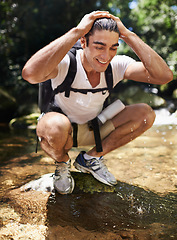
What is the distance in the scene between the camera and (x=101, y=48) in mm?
2111

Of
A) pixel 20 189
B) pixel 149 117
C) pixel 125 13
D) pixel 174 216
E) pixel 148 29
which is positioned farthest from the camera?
pixel 125 13

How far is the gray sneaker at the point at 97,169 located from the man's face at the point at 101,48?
932 mm

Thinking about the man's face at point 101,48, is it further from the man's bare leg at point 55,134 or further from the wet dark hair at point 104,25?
the man's bare leg at point 55,134

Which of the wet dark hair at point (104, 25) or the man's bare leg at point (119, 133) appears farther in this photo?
the man's bare leg at point (119, 133)

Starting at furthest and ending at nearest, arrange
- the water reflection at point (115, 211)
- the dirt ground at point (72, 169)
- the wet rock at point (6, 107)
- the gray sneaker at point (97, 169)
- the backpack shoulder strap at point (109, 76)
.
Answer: the wet rock at point (6, 107) → the gray sneaker at point (97, 169) → the backpack shoulder strap at point (109, 76) → the water reflection at point (115, 211) → the dirt ground at point (72, 169)

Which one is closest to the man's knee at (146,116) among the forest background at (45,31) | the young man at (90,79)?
the young man at (90,79)

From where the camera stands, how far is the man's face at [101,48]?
208cm

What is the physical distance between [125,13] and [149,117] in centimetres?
1617

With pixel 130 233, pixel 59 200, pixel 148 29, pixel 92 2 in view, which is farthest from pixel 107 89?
pixel 148 29

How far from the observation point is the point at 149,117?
8.18 ft

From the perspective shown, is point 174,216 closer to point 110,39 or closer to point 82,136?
point 82,136

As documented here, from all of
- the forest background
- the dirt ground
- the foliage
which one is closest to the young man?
the dirt ground

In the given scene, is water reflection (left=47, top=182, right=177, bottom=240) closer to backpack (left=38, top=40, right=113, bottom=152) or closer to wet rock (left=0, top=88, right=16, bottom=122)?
backpack (left=38, top=40, right=113, bottom=152)

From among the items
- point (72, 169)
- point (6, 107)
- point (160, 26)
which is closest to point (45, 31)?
point (6, 107)
